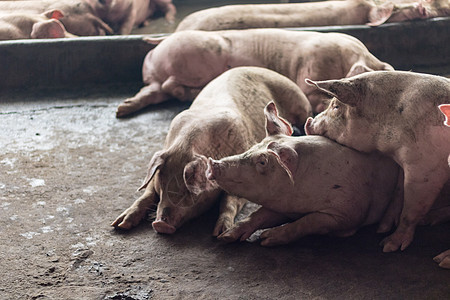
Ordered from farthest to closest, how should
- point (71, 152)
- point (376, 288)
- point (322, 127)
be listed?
point (71, 152), point (322, 127), point (376, 288)

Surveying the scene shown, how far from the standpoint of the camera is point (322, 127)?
422 centimetres

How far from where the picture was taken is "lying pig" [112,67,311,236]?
4.27 m

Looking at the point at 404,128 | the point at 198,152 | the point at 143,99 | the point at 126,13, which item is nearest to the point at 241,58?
the point at 143,99

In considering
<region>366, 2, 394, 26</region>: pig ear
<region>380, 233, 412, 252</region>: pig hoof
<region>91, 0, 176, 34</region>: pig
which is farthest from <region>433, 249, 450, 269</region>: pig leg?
<region>91, 0, 176, 34</region>: pig

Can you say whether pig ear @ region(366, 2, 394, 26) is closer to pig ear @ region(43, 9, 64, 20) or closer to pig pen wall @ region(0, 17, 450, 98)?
pig pen wall @ region(0, 17, 450, 98)

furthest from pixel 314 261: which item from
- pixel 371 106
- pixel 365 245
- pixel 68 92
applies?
pixel 68 92

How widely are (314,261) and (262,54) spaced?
3204mm

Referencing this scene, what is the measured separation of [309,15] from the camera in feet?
26.3

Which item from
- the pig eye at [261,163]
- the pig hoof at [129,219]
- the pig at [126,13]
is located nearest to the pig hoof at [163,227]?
the pig hoof at [129,219]

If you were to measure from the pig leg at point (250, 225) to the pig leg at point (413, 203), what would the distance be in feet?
2.29

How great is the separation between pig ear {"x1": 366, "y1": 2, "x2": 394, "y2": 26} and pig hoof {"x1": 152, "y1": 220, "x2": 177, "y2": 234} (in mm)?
4348

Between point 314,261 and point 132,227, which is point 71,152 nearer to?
point 132,227

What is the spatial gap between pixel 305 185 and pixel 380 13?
A: 176 inches

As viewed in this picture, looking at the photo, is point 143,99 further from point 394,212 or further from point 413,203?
point 413,203
